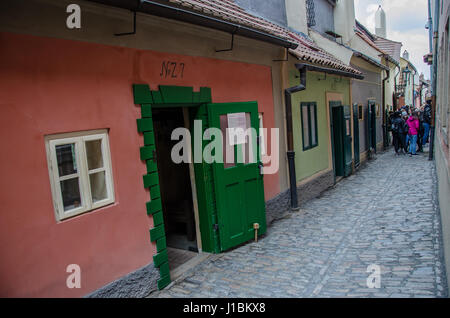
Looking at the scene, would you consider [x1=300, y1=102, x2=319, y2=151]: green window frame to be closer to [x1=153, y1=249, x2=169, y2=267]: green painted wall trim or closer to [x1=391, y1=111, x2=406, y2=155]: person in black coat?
[x1=153, y1=249, x2=169, y2=267]: green painted wall trim

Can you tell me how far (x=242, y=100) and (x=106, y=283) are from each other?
3972mm

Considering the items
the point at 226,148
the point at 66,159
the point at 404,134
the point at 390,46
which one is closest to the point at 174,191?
the point at 226,148

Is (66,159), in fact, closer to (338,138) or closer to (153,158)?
(153,158)

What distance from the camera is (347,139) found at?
12.2 metres

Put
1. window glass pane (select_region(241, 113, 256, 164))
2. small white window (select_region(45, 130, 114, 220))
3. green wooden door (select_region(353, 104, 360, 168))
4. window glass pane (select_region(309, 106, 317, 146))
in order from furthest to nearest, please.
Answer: green wooden door (select_region(353, 104, 360, 168)), window glass pane (select_region(309, 106, 317, 146)), window glass pane (select_region(241, 113, 256, 164)), small white window (select_region(45, 130, 114, 220))

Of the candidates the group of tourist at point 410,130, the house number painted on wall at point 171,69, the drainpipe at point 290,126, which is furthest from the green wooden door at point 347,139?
the house number painted on wall at point 171,69

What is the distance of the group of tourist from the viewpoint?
15.2 m

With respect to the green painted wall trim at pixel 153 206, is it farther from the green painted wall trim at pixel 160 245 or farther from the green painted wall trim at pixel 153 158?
the green painted wall trim at pixel 160 245

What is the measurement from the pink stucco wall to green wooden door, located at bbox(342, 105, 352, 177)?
8.44 meters

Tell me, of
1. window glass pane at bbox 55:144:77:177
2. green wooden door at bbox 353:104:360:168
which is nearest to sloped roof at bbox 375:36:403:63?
green wooden door at bbox 353:104:360:168

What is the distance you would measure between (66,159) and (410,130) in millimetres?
14998

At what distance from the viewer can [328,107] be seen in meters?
10.9

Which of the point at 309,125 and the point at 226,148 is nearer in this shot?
the point at 226,148
